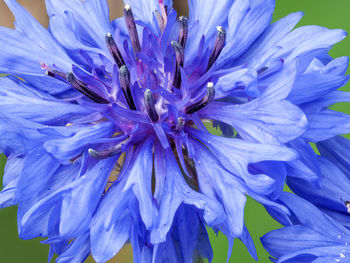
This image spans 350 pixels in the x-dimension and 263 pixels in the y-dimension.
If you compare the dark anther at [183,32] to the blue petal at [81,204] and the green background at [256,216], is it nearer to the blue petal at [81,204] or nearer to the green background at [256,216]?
the blue petal at [81,204]

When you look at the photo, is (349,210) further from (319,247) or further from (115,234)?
(115,234)

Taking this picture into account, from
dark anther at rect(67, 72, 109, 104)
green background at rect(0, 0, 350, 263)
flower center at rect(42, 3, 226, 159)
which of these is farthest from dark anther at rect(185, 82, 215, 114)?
green background at rect(0, 0, 350, 263)

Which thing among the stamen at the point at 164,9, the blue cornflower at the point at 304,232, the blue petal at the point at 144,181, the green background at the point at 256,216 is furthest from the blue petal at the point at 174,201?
the green background at the point at 256,216

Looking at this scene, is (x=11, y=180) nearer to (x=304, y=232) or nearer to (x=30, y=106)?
(x=30, y=106)

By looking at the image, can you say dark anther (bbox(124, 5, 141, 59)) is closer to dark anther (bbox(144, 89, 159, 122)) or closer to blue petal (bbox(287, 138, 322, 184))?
dark anther (bbox(144, 89, 159, 122))

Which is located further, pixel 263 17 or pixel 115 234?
pixel 263 17

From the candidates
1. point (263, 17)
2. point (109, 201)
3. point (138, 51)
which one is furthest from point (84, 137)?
Answer: point (263, 17)

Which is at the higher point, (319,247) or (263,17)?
(263,17)

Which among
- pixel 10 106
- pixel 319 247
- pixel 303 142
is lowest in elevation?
pixel 319 247
